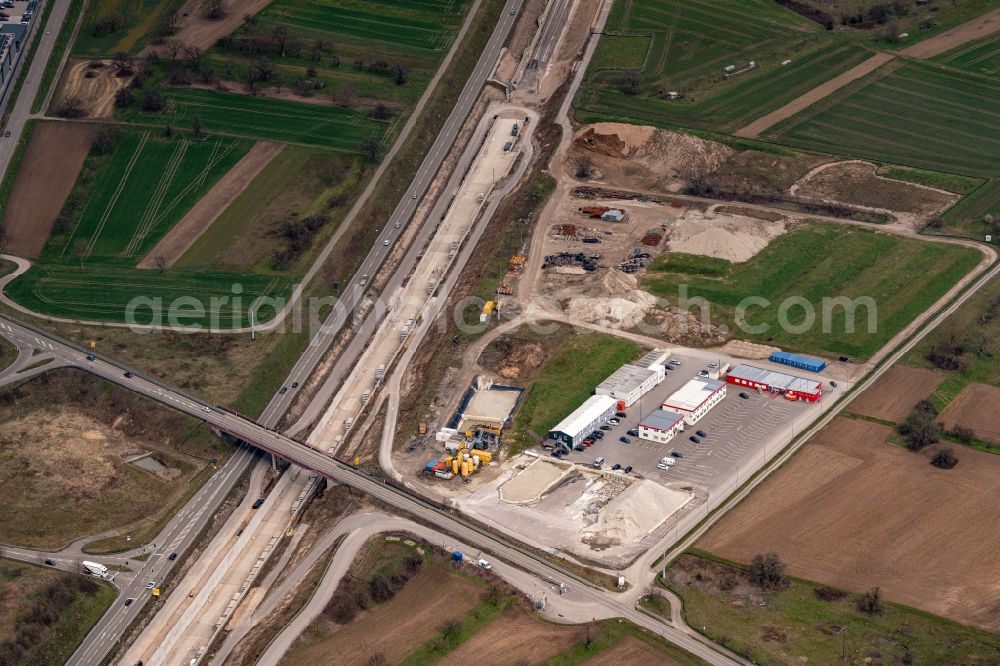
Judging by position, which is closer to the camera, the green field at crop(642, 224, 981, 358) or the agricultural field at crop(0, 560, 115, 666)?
the agricultural field at crop(0, 560, 115, 666)

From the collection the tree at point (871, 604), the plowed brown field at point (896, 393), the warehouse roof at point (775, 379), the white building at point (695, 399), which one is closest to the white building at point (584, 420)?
the white building at point (695, 399)

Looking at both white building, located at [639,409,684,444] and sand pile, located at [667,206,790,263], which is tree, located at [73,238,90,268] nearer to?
sand pile, located at [667,206,790,263]

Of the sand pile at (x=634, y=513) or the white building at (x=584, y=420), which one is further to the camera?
the white building at (x=584, y=420)

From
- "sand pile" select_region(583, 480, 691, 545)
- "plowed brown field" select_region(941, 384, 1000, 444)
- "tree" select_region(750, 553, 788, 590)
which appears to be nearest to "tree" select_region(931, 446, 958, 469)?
"plowed brown field" select_region(941, 384, 1000, 444)

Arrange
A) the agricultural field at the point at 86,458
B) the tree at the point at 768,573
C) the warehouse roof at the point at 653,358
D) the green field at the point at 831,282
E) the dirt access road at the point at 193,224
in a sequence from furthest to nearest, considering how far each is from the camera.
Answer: the dirt access road at the point at 193,224, the green field at the point at 831,282, the warehouse roof at the point at 653,358, the agricultural field at the point at 86,458, the tree at the point at 768,573

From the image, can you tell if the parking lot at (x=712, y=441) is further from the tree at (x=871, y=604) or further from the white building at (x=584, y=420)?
the tree at (x=871, y=604)

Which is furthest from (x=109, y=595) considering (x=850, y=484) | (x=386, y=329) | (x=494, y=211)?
(x=494, y=211)

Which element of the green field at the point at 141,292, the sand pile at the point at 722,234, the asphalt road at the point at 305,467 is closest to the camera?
the asphalt road at the point at 305,467
